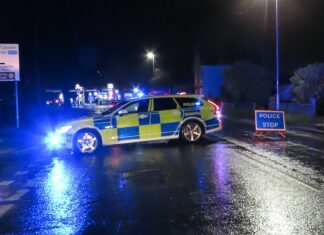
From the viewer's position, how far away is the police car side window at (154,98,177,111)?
14508mm

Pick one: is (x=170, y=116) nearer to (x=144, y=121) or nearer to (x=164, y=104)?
(x=164, y=104)

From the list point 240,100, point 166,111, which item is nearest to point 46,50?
point 240,100

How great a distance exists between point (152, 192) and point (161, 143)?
750cm

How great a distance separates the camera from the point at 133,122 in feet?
46.1

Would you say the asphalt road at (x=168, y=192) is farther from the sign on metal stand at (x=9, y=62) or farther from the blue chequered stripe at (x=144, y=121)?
the sign on metal stand at (x=9, y=62)

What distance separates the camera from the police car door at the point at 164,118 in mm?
14328

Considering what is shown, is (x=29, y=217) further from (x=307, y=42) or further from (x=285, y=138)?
(x=307, y=42)

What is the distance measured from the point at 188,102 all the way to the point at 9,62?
8625 mm

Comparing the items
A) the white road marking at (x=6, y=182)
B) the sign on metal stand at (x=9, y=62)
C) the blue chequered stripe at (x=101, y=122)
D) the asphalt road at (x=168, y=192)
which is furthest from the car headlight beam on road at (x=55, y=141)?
the white road marking at (x=6, y=182)

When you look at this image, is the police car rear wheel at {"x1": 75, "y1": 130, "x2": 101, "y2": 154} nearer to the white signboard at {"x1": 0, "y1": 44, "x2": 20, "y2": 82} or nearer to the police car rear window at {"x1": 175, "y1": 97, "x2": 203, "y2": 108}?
the police car rear window at {"x1": 175, "y1": 97, "x2": 203, "y2": 108}

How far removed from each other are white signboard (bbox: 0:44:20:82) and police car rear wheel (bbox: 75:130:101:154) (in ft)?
24.0

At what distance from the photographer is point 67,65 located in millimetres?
38125

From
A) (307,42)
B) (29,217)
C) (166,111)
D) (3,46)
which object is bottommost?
(29,217)

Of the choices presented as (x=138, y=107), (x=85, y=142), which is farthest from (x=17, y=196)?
(x=138, y=107)
